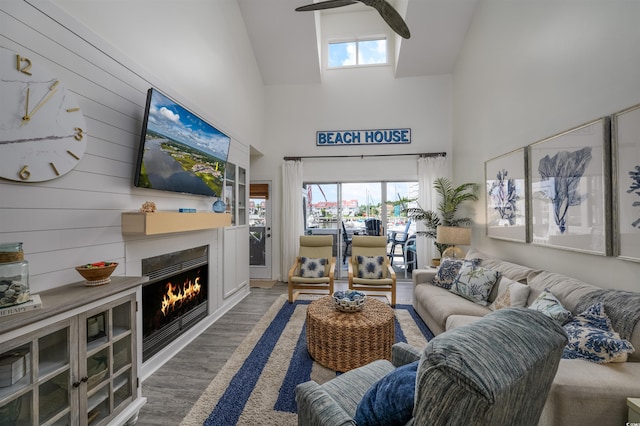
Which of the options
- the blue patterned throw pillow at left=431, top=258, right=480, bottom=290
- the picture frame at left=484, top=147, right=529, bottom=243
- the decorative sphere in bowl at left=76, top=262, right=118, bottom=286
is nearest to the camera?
the decorative sphere in bowl at left=76, top=262, right=118, bottom=286

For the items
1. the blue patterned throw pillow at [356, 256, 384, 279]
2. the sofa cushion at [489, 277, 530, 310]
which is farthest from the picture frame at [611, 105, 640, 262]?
the blue patterned throw pillow at [356, 256, 384, 279]

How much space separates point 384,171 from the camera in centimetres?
495

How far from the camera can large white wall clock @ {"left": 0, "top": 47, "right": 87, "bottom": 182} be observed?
1.21m

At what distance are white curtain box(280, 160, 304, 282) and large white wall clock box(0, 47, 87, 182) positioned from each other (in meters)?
3.55

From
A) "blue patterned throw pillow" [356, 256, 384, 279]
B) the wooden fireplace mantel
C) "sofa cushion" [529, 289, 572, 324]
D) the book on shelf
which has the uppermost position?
the wooden fireplace mantel

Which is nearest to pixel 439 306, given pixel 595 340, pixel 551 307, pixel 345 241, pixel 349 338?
pixel 551 307

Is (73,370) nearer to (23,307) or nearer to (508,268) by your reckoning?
(23,307)

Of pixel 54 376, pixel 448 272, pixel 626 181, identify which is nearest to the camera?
pixel 54 376

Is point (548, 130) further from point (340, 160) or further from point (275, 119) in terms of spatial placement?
point (275, 119)

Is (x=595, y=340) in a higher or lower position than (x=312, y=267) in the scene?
higher

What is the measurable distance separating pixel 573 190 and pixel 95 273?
347cm

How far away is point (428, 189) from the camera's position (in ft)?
15.7

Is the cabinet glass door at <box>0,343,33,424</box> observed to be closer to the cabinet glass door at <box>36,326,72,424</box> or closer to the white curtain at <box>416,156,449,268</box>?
the cabinet glass door at <box>36,326,72,424</box>

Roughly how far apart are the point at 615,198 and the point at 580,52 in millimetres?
1219
